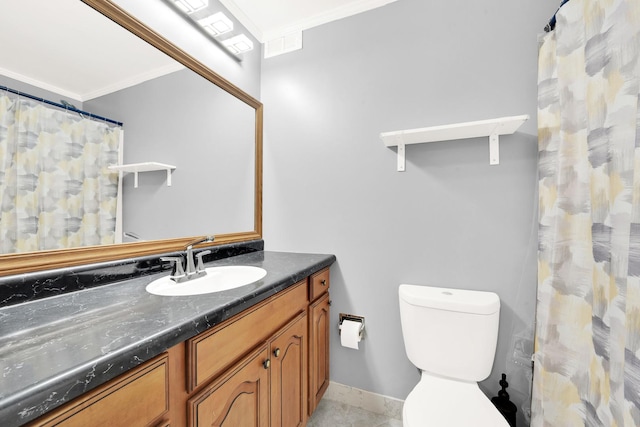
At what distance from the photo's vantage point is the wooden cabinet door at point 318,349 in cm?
137

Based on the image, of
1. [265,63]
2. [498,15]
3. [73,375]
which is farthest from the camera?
[265,63]

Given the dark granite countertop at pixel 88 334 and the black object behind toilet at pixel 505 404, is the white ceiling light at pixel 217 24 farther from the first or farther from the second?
the black object behind toilet at pixel 505 404

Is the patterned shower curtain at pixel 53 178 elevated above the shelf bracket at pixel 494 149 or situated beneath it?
situated beneath

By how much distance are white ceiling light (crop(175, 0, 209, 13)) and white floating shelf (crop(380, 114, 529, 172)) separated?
1149mm

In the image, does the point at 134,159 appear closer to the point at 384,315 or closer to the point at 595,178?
the point at 384,315

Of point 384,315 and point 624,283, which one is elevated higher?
point 624,283

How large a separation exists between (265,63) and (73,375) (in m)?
1.95

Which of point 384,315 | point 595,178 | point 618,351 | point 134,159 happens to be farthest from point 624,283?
point 134,159

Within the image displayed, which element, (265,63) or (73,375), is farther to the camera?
(265,63)

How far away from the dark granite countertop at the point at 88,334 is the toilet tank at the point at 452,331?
2.32ft

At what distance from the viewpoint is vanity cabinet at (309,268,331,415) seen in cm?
137

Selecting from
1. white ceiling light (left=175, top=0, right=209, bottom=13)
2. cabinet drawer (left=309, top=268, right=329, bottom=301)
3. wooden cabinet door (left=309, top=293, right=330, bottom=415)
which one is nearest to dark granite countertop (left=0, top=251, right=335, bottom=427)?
cabinet drawer (left=309, top=268, right=329, bottom=301)

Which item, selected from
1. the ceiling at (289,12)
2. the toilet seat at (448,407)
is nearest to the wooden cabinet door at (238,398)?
the toilet seat at (448,407)

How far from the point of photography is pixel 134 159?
1.13 m
